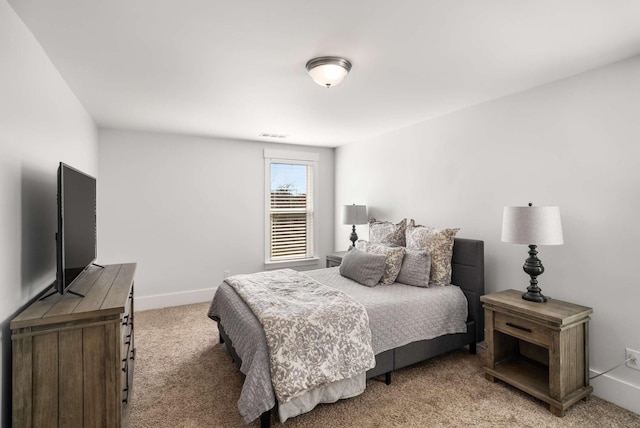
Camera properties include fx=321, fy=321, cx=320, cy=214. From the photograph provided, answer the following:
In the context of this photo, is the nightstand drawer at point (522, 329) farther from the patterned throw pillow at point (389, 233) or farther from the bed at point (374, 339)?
the patterned throw pillow at point (389, 233)

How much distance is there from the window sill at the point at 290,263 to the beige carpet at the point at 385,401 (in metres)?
2.03

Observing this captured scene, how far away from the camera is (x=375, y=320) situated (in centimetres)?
241

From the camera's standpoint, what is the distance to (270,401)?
1871 mm

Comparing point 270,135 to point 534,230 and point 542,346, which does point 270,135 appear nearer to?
point 534,230

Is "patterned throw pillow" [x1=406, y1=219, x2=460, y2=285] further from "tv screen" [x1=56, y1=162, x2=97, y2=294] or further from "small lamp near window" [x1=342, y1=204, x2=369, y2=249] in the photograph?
"tv screen" [x1=56, y1=162, x2=97, y2=294]

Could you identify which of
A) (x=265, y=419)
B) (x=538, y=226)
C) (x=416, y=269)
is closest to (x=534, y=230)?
(x=538, y=226)

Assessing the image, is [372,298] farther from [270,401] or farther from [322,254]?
[322,254]

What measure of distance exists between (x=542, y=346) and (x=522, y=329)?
6.6 inches

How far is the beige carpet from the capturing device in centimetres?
208

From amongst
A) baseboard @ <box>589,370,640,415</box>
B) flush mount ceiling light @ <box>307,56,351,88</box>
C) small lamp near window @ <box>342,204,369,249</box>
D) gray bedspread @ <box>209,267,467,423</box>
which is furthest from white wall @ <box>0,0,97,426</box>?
baseboard @ <box>589,370,640,415</box>

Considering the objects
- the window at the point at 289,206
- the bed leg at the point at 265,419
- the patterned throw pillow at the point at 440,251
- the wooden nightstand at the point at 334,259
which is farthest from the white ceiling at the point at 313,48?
the bed leg at the point at 265,419

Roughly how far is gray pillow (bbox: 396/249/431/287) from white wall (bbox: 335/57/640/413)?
630mm

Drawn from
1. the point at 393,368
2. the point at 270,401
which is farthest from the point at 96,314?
the point at 393,368

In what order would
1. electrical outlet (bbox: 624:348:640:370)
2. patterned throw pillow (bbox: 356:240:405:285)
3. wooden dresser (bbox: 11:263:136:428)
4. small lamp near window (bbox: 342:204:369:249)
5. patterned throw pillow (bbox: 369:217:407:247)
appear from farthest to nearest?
small lamp near window (bbox: 342:204:369:249), patterned throw pillow (bbox: 369:217:407:247), patterned throw pillow (bbox: 356:240:405:285), electrical outlet (bbox: 624:348:640:370), wooden dresser (bbox: 11:263:136:428)
